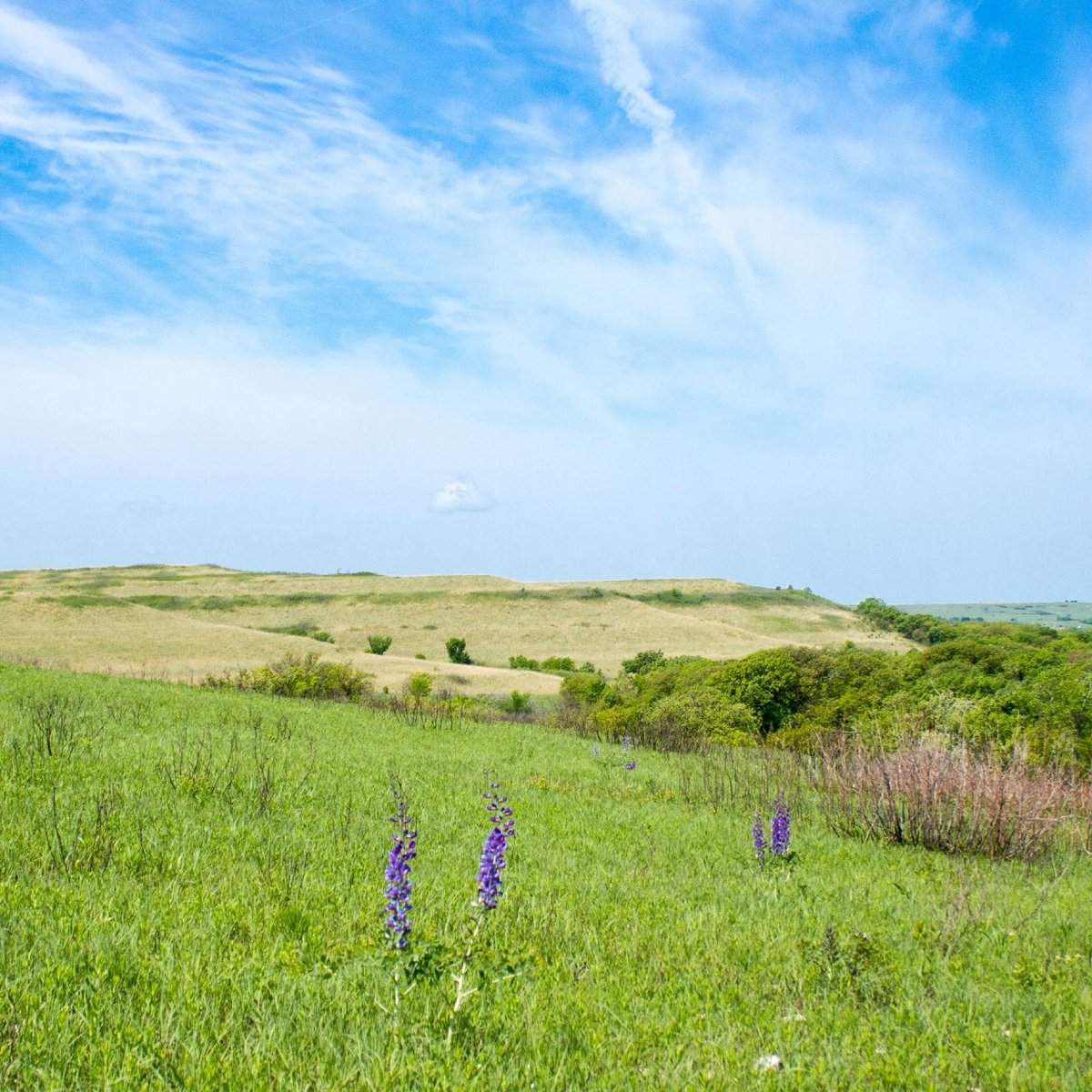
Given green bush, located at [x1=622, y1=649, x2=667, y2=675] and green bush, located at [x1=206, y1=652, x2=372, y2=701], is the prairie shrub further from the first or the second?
green bush, located at [x1=622, y1=649, x2=667, y2=675]

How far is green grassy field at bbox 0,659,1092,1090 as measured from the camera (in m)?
3.37

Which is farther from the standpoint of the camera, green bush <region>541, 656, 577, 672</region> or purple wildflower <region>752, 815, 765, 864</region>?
green bush <region>541, 656, 577, 672</region>

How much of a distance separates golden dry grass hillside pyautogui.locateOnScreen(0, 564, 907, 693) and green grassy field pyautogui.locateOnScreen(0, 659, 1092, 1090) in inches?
1236

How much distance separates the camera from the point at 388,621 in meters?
83.9

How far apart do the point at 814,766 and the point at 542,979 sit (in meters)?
8.77

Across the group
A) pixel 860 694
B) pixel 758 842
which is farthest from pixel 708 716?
pixel 758 842

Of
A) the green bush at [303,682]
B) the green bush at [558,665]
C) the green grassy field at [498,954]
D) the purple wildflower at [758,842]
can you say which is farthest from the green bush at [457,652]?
the purple wildflower at [758,842]

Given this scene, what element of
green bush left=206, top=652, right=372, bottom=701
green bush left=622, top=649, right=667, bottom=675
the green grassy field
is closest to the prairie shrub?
the green grassy field

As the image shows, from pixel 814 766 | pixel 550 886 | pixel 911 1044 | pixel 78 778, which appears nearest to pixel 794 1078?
pixel 911 1044

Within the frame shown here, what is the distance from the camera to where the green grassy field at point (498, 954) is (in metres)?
3.37

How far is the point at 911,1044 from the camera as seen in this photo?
3721mm

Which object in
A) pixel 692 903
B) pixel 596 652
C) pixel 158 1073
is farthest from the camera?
pixel 596 652

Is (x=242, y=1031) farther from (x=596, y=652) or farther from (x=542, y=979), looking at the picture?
(x=596, y=652)

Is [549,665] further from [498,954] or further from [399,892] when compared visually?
[399,892]
